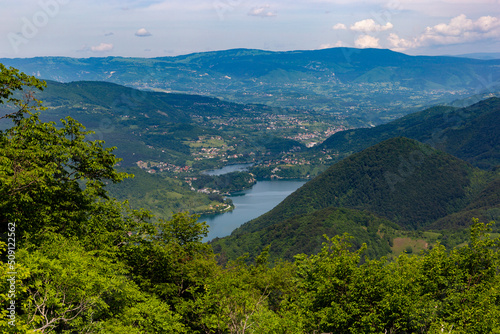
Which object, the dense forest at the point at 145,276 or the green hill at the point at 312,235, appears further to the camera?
the green hill at the point at 312,235

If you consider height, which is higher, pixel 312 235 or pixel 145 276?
pixel 145 276

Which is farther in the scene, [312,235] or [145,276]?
[312,235]

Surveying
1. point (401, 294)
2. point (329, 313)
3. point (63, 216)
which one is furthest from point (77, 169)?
point (401, 294)

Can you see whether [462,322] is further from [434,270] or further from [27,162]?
[27,162]

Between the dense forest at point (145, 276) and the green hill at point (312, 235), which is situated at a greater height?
the dense forest at point (145, 276)

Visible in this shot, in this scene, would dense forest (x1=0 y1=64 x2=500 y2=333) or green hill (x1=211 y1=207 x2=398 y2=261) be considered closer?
dense forest (x1=0 y1=64 x2=500 y2=333)

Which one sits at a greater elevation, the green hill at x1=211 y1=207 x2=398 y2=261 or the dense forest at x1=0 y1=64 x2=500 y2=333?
the dense forest at x1=0 y1=64 x2=500 y2=333

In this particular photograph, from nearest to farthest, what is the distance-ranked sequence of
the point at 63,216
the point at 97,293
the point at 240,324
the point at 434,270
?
1. the point at 97,293
2. the point at 240,324
3. the point at 63,216
4. the point at 434,270

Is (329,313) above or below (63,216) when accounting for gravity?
below
